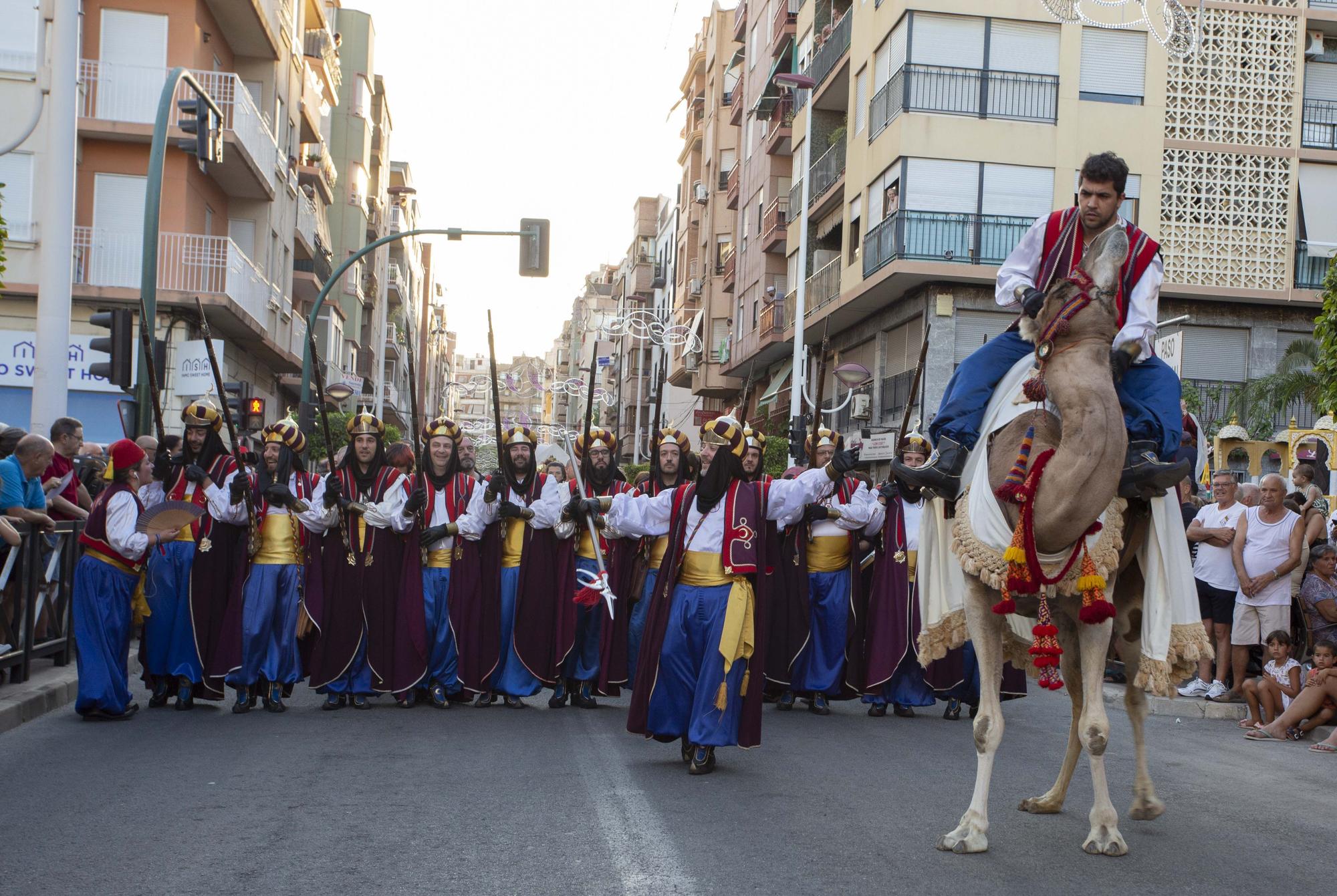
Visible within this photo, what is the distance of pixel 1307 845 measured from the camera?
695 centimetres

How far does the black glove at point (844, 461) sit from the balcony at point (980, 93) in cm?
2104

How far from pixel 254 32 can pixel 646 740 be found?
991 inches

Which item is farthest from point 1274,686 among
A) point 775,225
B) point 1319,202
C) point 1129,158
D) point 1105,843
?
point 775,225

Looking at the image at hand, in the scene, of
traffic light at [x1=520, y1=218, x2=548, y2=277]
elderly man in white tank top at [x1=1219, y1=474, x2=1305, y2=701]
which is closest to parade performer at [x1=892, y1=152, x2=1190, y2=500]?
elderly man in white tank top at [x1=1219, y1=474, x2=1305, y2=701]

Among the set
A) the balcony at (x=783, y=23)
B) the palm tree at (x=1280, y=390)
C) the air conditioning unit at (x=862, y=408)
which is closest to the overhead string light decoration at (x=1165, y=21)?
the palm tree at (x=1280, y=390)

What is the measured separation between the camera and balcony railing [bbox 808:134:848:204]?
3462 cm

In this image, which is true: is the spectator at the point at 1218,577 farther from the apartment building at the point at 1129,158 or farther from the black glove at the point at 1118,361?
the apartment building at the point at 1129,158

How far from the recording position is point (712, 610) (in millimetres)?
8828

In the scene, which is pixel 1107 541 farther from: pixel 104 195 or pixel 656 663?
pixel 104 195

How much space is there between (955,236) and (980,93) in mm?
2829

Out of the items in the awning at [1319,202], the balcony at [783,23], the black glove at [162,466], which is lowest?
the black glove at [162,466]

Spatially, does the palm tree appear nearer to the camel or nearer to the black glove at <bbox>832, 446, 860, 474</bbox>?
the black glove at <bbox>832, 446, 860, 474</bbox>

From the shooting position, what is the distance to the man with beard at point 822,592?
1214 centimetres

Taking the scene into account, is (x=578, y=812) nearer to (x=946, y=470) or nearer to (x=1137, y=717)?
(x=946, y=470)
